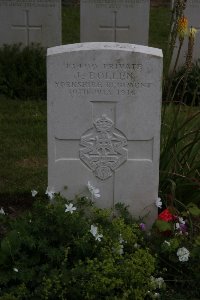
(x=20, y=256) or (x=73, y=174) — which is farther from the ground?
(x=73, y=174)

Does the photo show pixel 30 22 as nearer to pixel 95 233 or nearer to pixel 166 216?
pixel 166 216

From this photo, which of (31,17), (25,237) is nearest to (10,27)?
(31,17)

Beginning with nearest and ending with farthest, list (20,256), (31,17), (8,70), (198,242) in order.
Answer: (20,256)
(198,242)
(8,70)
(31,17)

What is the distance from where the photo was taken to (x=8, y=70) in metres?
7.67

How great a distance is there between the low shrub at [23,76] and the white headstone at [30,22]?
0.46 m

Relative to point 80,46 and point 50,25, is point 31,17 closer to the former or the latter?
point 50,25

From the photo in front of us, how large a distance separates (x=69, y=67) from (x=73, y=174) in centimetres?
67

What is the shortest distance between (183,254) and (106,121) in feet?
2.94

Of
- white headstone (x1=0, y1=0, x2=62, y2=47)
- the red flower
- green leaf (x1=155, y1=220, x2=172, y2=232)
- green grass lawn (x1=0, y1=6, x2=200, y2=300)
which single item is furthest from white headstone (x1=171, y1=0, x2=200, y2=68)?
green leaf (x1=155, y1=220, x2=172, y2=232)

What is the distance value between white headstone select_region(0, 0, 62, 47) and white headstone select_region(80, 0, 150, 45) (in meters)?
0.34

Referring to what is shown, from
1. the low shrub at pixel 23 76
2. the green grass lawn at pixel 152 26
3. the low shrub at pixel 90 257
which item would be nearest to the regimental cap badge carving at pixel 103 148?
the low shrub at pixel 90 257

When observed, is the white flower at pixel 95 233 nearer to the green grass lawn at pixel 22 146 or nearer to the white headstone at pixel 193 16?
the green grass lawn at pixel 22 146

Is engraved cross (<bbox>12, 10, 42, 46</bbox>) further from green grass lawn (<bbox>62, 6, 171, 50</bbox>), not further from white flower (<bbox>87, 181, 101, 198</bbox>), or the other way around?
white flower (<bbox>87, 181, 101, 198</bbox>)

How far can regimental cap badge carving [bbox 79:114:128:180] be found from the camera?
396 cm
